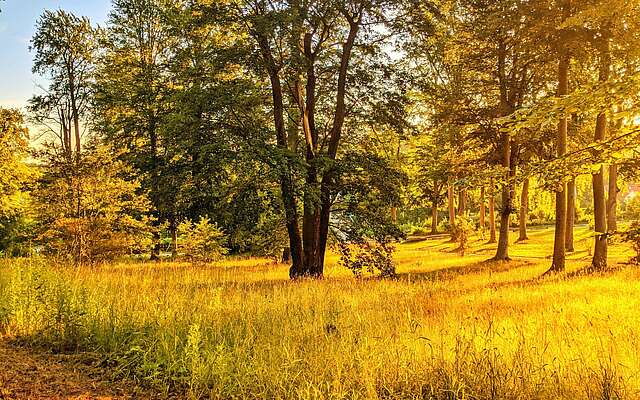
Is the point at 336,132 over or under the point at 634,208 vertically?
over

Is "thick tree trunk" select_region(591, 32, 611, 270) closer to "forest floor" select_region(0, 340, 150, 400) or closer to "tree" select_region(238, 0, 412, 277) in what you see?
"tree" select_region(238, 0, 412, 277)

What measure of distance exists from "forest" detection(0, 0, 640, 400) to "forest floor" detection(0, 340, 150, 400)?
1.3 inches

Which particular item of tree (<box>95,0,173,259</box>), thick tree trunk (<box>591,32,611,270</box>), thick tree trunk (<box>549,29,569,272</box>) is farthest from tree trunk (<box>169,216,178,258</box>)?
thick tree trunk (<box>591,32,611,270</box>)

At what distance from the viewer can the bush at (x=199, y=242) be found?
19.2m

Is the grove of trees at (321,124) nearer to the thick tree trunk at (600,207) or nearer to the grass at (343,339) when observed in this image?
the thick tree trunk at (600,207)

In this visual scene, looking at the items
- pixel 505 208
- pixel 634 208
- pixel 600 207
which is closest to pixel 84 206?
pixel 505 208

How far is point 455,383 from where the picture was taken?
12.7ft

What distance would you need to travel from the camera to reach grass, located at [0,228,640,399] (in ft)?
13.0

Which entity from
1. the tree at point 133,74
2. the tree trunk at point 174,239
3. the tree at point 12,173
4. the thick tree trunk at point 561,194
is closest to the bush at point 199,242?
the tree trunk at point 174,239

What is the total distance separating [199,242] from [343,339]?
15084 mm

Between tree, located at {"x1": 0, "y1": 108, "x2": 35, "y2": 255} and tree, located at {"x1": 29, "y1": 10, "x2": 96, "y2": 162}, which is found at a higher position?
tree, located at {"x1": 29, "y1": 10, "x2": 96, "y2": 162}

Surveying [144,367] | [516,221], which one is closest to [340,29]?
[144,367]

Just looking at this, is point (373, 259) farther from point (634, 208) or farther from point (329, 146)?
point (634, 208)

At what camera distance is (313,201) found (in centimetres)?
1232
